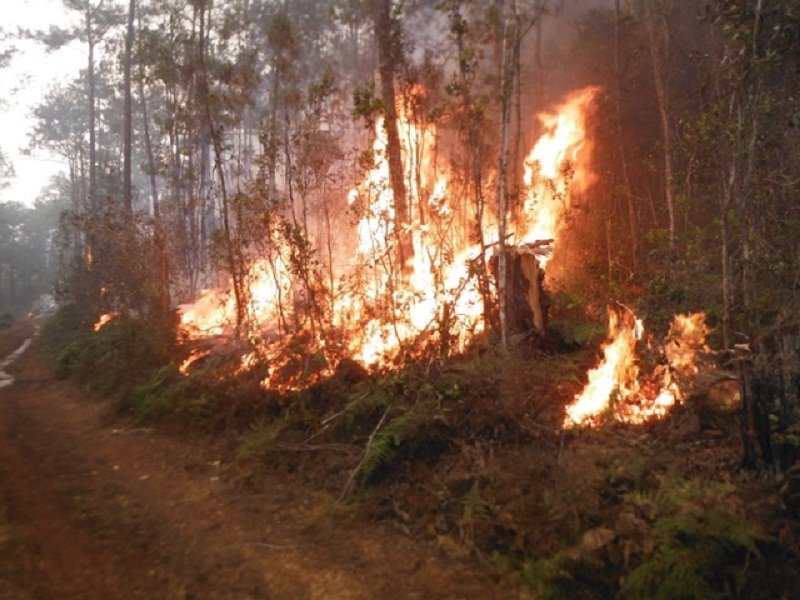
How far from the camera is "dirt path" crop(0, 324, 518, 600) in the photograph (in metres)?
4.86

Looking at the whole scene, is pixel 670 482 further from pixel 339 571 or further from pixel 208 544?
pixel 208 544

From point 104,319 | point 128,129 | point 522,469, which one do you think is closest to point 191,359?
point 522,469

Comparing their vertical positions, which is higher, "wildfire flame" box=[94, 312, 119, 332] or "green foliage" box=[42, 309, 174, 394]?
"wildfire flame" box=[94, 312, 119, 332]

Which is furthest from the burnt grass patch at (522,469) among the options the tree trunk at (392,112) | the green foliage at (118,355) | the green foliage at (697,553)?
the tree trunk at (392,112)

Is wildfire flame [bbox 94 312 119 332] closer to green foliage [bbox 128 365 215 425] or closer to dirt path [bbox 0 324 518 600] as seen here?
green foliage [bbox 128 365 215 425]

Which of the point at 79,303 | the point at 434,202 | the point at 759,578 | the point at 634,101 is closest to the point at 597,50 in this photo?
the point at 634,101

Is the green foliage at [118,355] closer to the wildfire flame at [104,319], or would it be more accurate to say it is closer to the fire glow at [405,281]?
the fire glow at [405,281]

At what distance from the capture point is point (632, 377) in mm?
7281

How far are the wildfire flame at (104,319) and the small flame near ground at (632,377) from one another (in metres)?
15.3

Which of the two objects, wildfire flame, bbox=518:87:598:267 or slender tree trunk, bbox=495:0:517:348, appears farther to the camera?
wildfire flame, bbox=518:87:598:267

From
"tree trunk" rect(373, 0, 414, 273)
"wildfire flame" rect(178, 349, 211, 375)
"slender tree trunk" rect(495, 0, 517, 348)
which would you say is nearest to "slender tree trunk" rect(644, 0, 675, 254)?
"slender tree trunk" rect(495, 0, 517, 348)

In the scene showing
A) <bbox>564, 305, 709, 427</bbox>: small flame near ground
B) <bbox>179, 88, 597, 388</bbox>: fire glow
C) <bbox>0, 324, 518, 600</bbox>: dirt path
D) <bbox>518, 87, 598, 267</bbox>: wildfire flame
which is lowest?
<bbox>0, 324, 518, 600</bbox>: dirt path

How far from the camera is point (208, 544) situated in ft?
18.4

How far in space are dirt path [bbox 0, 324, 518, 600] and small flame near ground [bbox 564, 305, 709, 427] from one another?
8.98 feet
